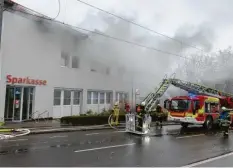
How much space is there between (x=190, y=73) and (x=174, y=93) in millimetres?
7181

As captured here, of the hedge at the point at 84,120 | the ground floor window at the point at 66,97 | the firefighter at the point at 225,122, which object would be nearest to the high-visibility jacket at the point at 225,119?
the firefighter at the point at 225,122

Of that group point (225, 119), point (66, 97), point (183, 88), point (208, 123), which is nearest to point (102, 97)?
point (66, 97)

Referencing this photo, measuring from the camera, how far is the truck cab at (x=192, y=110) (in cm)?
1834

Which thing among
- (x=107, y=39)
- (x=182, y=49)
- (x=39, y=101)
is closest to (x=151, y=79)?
(x=182, y=49)

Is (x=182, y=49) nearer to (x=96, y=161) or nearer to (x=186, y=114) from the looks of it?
(x=186, y=114)

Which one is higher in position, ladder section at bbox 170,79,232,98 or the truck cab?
ladder section at bbox 170,79,232,98

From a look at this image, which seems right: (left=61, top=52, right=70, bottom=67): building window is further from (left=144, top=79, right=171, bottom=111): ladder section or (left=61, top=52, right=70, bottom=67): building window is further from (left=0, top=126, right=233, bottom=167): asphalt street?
(left=0, top=126, right=233, bottom=167): asphalt street

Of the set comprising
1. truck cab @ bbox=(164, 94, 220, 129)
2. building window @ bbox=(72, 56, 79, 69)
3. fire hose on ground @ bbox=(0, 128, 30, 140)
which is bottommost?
fire hose on ground @ bbox=(0, 128, 30, 140)

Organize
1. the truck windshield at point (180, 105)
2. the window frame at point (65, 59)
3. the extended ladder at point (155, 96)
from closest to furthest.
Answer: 1. the truck windshield at point (180, 105)
2. the window frame at point (65, 59)
3. the extended ladder at point (155, 96)

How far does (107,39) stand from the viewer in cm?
2245

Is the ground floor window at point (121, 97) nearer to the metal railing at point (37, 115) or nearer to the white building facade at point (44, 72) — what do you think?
the white building facade at point (44, 72)

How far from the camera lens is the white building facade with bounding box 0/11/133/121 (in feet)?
60.1

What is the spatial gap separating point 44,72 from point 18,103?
9.67ft

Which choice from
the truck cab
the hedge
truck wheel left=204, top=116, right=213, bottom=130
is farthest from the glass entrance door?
truck wheel left=204, top=116, right=213, bottom=130
